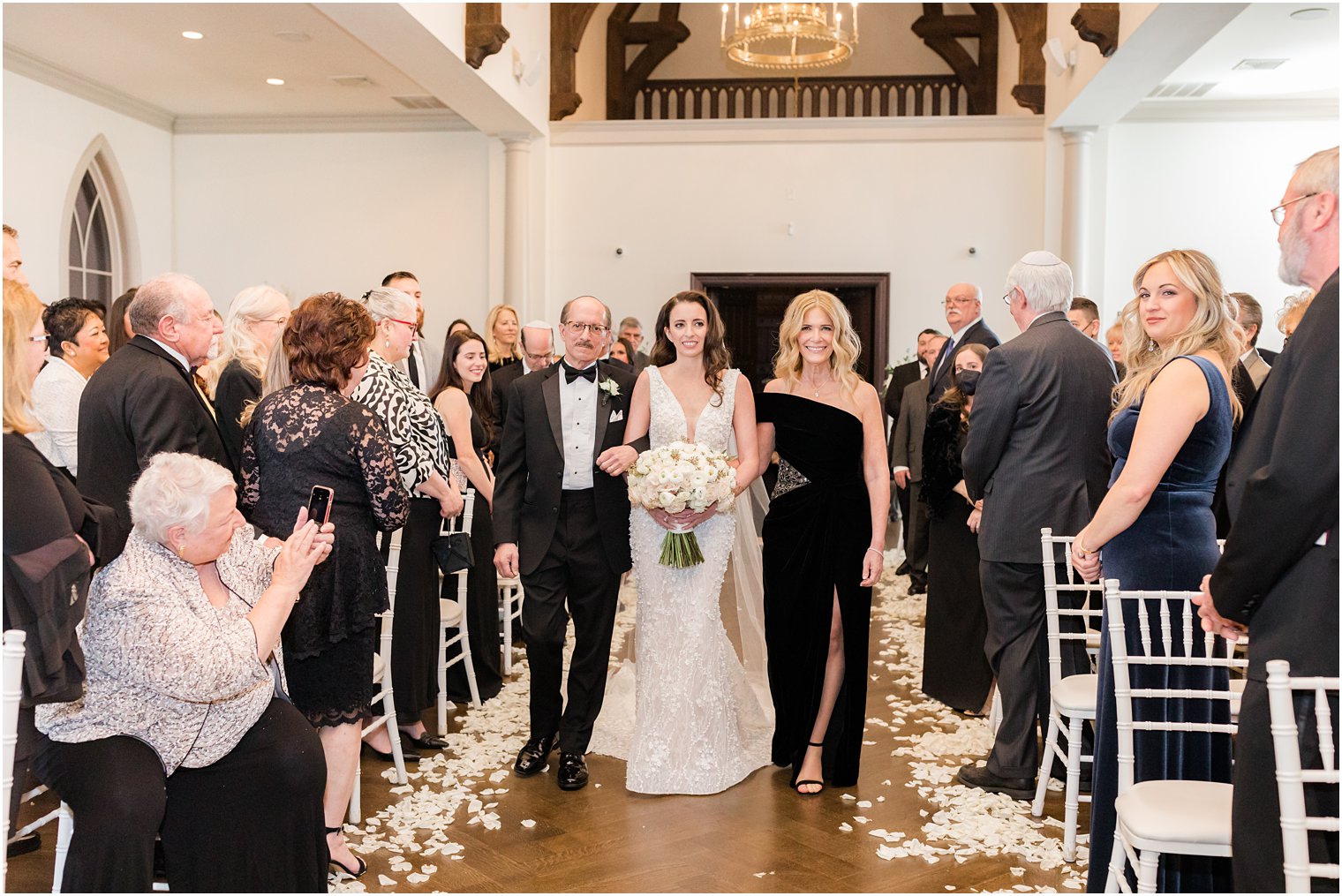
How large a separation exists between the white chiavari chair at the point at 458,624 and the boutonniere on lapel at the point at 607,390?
0.84 metres

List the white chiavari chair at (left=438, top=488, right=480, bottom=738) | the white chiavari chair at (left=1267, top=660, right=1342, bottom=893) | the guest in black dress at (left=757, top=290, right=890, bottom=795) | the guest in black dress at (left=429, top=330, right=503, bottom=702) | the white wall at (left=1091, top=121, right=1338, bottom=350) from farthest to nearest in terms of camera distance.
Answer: the white wall at (left=1091, top=121, right=1338, bottom=350) < the guest in black dress at (left=429, top=330, right=503, bottom=702) < the white chiavari chair at (left=438, top=488, right=480, bottom=738) < the guest in black dress at (left=757, top=290, right=890, bottom=795) < the white chiavari chair at (left=1267, top=660, right=1342, bottom=893)

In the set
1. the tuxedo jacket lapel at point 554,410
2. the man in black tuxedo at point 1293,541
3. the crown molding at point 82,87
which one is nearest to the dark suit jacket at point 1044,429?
the tuxedo jacket lapel at point 554,410

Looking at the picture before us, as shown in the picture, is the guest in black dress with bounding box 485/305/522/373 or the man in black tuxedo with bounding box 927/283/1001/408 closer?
the man in black tuxedo with bounding box 927/283/1001/408

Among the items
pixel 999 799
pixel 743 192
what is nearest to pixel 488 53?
pixel 743 192

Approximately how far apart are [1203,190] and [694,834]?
10.2m

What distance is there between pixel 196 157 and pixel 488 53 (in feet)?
17.1

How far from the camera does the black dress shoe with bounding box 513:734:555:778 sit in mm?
4332

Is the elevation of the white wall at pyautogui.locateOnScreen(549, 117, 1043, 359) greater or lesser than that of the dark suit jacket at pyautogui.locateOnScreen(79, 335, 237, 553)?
greater

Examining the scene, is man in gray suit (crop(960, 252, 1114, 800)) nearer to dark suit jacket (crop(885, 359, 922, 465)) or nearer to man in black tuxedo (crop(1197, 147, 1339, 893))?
man in black tuxedo (crop(1197, 147, 1339, 893))

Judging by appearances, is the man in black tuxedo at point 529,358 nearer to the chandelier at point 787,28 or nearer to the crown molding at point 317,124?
the chandelier at point 787,28

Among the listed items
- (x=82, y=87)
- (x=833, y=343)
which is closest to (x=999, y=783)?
(x=833, y=343)

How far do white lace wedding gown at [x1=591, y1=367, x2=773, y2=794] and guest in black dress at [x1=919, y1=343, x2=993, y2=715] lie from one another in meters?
1.24

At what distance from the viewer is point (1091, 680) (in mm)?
3664

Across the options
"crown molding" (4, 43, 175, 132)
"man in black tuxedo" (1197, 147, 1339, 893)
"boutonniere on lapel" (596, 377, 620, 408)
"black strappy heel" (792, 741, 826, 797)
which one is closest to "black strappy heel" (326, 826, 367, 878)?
"black strappy heel" (792, 741, 826, 797)
